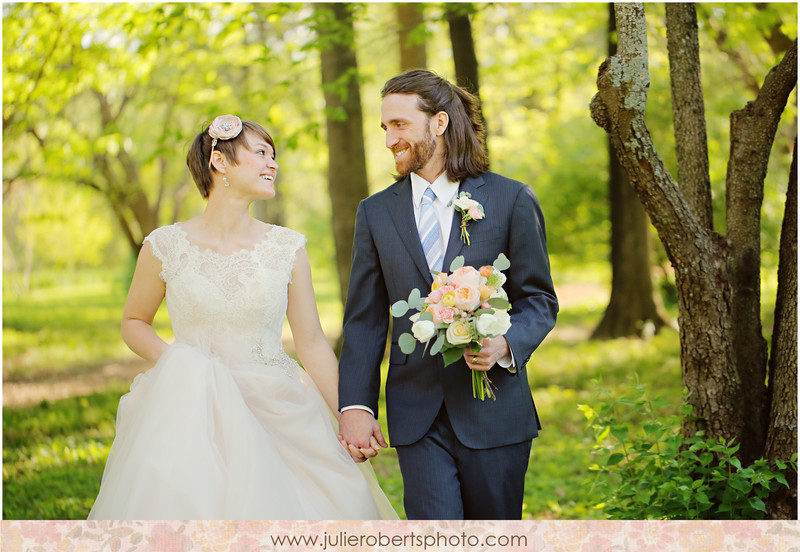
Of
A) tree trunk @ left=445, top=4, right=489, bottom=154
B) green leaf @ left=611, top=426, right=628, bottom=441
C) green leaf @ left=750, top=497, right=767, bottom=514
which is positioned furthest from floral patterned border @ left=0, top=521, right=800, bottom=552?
tree trunk @ left=445, top=4, right=489, bottom=154

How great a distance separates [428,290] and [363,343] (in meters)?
0.36

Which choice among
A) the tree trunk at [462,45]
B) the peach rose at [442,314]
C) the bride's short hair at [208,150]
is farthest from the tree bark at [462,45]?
the peach rose at [442,314]

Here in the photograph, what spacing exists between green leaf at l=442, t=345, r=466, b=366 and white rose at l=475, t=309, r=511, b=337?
14cm

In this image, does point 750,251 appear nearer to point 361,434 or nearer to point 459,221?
point 459,221

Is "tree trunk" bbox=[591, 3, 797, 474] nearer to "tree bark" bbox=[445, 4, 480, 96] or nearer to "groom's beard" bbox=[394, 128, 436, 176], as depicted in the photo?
"groom's beard" bbox=[394, 128, 436, 176]

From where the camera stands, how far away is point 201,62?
35.1 ft

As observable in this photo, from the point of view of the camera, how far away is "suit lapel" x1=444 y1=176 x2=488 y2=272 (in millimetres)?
2931

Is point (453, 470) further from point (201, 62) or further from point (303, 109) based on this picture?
point (303, 109)

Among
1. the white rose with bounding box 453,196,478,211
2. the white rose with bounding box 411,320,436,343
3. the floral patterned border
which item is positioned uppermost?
the white rose with bounding box 453,196,478,211

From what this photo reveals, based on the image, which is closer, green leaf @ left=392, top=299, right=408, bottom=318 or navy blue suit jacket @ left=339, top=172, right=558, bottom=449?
green leaf @ left=392, top=299, right=408, bottom=318

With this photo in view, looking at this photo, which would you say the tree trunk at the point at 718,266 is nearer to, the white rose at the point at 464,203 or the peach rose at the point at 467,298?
the white rose at the point at 464,203

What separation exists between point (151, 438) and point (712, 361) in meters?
2.61

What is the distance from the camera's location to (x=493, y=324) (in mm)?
2486

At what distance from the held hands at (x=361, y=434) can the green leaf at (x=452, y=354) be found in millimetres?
609
